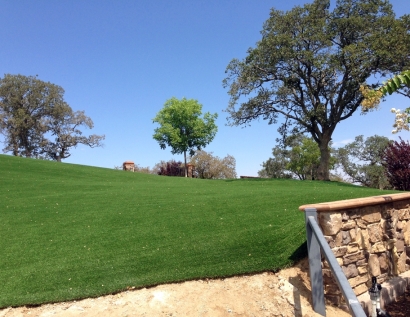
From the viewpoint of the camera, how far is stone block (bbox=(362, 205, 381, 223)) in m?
4.65

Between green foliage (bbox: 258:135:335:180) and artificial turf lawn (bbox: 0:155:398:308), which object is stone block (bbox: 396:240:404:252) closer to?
artificial turf lawn (bbox: 0:155:398:308)

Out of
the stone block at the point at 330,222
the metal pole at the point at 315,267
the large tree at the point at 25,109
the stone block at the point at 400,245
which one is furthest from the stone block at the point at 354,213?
the large tree at the point at 25,109

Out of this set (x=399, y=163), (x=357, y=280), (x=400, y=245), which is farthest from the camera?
(x=399, y=163)

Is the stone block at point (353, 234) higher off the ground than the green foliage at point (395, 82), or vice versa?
the green foliage at point (395, 82)

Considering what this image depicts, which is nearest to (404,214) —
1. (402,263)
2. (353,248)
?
(402,263)

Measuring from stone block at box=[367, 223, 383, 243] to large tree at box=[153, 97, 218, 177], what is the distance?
103 ft

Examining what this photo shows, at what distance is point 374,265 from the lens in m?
4.72

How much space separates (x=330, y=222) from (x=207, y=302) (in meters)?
1.79

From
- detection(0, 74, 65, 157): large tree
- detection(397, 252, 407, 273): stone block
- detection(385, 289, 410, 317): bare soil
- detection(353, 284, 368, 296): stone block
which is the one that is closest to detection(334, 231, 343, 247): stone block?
detection(353, 284, 368, 296): stone block

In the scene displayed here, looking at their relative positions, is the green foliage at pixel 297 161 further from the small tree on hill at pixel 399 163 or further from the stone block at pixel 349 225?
the stone block at pixel 349 225

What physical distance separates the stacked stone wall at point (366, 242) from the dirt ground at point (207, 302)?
1.41 ft

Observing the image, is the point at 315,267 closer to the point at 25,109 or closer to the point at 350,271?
the point at 350,271

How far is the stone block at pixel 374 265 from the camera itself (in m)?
4.66

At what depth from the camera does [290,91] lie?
21.8 m
